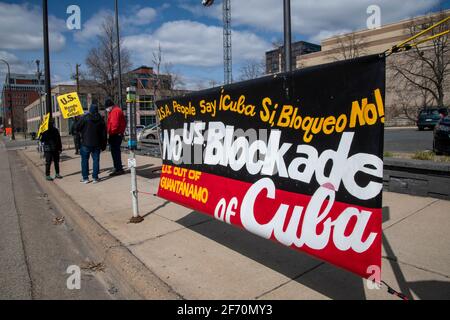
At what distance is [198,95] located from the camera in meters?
3.73

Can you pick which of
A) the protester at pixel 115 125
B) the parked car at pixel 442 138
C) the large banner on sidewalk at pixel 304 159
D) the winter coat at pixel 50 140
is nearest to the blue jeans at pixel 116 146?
the protester at pixel 115 125

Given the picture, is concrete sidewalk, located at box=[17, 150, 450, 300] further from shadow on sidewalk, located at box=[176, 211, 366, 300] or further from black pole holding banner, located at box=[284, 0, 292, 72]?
black pole holding banner, located at box=[284, 0, 292, 72]

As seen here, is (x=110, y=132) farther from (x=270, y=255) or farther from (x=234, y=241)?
(x=270, y=255)

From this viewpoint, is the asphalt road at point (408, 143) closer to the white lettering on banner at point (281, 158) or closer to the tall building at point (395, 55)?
the white lettering on banner at point (281, 158)

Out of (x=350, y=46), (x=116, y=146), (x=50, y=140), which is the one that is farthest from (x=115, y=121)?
(x=350, y=46)

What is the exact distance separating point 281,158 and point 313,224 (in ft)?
1.97

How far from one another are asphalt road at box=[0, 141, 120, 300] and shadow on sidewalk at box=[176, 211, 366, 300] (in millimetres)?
1460

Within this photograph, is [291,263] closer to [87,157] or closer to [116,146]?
[87,157]

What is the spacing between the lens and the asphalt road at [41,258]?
3.20 metres

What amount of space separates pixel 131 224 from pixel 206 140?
2077mm

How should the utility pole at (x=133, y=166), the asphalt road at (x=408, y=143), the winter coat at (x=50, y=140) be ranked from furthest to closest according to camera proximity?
the asphalt road at (x=408, y=143), the winter coat at (x=50, y=140), the utility pole at (x=133, y=166)

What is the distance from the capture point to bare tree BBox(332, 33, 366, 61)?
50.5 meters

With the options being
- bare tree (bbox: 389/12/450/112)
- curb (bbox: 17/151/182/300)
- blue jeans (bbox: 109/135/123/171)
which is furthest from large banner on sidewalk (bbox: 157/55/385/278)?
bare tree (bbox: 389/12/450/112)

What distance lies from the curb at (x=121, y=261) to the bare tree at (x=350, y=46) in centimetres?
5171
